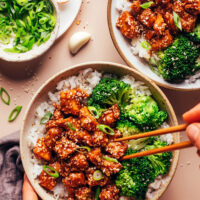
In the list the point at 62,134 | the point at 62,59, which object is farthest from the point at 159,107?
the point at 62,59

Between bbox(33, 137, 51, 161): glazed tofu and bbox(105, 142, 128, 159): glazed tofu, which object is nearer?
bbox(105, 142, 128, 159): glazed tofu

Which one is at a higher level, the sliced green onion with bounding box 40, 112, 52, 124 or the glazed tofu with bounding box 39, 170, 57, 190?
the sliced green onion with bounding box 40, 112, 52, 124

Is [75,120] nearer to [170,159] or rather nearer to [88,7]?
[170,159]

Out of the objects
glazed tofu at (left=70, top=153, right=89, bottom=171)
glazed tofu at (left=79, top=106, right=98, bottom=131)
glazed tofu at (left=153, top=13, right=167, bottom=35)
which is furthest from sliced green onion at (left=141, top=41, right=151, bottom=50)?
glazed tofu at (left=70, top=153, right=89, bottom=171)

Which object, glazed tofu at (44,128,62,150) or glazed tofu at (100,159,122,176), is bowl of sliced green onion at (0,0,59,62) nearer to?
glazed tofu at (44,128,62,150)

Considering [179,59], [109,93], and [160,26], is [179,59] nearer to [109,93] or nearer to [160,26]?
[160,26]

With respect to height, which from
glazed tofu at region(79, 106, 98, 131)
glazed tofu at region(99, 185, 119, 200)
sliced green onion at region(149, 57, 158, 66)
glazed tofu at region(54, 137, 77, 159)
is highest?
sliced green onion at region(149, 57, 158, 66)
